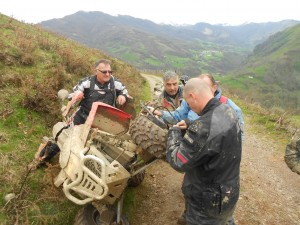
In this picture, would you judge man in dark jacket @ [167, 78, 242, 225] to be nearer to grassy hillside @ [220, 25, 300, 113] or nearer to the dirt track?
the dirt track

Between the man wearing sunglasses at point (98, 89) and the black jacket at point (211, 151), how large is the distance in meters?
2.82

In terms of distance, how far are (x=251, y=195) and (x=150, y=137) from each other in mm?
4172

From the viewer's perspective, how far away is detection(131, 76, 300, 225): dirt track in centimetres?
605

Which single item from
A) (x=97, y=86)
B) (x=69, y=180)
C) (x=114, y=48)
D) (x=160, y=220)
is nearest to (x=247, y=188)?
(x=160, y=220)

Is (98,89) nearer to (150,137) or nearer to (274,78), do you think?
(150,137)

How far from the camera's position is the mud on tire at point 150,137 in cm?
394

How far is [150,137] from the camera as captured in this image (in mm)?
3955

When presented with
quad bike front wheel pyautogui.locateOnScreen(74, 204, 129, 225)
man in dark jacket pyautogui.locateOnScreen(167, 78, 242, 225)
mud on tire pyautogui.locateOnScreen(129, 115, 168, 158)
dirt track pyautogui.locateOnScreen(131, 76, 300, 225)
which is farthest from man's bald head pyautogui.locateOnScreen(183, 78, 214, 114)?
dirt track pyautogui.locateOnScreen(131, 76, 300, 225)

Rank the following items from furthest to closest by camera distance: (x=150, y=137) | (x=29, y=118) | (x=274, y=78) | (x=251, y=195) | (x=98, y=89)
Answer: (x=274, y=78), (x=29, y=118), (x=251, y=195), (x=98, y=89), (x=150, y=137)

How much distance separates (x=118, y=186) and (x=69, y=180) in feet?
1.97

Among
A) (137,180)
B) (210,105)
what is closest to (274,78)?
(137,180)

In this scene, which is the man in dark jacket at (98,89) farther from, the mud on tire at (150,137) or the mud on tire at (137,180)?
the mud on tire at (150,137)

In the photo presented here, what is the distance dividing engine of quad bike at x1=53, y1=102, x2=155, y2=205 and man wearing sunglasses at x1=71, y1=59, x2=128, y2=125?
1244 millimetres

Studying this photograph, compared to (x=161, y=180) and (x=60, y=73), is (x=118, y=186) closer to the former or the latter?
(x=161, y=180)
